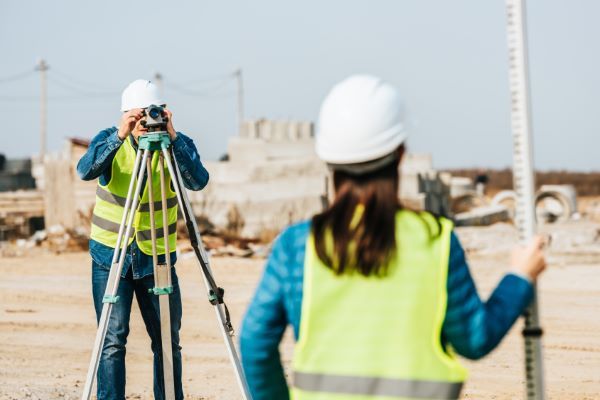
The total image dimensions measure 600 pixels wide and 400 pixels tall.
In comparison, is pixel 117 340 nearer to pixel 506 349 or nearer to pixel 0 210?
pixel 506 349

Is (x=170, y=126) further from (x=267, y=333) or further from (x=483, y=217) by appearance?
(x=483, y=217)

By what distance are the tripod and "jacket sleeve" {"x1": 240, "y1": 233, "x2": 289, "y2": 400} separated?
2.23 meters

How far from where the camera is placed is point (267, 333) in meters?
2.38

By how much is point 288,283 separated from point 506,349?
718cm

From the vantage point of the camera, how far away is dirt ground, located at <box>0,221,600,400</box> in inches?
299

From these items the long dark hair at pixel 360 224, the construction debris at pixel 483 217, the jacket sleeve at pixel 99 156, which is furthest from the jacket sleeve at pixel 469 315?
the construction debris at pixel 483 217

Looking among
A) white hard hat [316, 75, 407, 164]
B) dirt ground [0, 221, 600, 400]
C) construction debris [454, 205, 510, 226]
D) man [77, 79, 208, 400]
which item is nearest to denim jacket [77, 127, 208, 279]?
man [77, 79, 208, 400]

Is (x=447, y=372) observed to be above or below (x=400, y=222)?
below

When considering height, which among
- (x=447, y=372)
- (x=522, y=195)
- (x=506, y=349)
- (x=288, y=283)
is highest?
(x=522, y=195)

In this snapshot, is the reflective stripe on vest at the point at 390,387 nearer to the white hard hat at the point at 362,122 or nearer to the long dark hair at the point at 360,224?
the long dark hair at the point at 360,224

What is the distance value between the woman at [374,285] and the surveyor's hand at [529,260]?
18 mm

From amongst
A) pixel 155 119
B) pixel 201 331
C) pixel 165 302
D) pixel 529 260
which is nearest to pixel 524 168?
pixel 529 260

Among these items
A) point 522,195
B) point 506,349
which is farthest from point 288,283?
point 506,349

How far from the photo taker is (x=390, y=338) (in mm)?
2213
